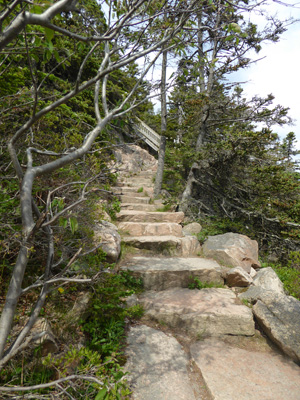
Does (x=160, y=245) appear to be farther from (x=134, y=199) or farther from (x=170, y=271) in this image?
(x=134, y=199)

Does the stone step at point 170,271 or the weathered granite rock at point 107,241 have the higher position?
the weathered granite rock at point 107,241

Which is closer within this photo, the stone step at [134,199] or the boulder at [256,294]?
the boulder at [256,294]

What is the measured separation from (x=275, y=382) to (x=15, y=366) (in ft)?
10.3

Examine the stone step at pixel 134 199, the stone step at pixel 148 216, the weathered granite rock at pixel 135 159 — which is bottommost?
the stone step at pixel 148 216

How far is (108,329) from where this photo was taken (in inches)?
117

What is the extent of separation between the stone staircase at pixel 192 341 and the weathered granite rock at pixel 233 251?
38 centimetres

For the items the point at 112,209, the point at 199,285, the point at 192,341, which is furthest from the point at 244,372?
the point at 112,209

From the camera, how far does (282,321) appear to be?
12.1 ft

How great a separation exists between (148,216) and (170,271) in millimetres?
3063

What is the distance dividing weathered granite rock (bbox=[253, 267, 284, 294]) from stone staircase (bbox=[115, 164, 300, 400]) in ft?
2.61

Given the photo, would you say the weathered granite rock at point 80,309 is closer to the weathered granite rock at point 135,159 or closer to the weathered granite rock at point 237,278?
the weathered granite rock at point 237,278

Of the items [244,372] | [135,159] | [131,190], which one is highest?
[135,159]

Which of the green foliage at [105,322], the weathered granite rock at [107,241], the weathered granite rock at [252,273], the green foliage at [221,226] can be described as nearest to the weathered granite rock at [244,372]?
the green foliage at [105,322]

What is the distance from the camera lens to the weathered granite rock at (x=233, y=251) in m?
5.95
